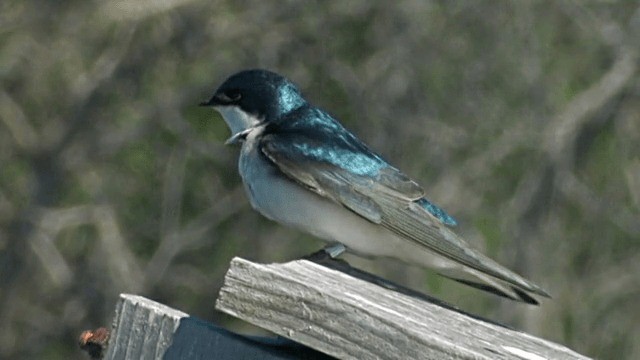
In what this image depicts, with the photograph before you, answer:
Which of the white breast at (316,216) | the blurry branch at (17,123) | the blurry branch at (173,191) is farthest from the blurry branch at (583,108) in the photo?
the white breast at (316,216)

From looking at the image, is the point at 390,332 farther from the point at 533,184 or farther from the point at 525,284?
the point at 533,184

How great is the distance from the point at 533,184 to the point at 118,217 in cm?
169

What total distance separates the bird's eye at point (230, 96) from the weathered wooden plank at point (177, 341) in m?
1.03

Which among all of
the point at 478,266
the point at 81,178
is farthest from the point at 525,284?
the point at 81,178

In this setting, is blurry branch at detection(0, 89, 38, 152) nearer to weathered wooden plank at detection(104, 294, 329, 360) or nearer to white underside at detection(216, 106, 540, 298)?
white underside at detection(216, 106, 540, 298)

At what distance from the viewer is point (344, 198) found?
8.71 ft

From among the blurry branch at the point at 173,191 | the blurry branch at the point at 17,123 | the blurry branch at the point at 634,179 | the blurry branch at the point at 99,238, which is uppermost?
the blurry branch at the point at 634,179

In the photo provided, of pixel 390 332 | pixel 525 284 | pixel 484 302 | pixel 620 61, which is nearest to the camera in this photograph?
pixel 390 332

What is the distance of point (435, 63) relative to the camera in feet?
17.9

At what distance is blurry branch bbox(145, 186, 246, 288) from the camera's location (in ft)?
18.3

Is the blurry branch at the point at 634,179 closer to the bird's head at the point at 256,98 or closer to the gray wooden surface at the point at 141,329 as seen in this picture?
the bird's head at the point at 256,98

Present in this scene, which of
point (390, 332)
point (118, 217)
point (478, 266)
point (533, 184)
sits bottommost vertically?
point (118, 217)

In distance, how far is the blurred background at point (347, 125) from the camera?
5305 millimetres

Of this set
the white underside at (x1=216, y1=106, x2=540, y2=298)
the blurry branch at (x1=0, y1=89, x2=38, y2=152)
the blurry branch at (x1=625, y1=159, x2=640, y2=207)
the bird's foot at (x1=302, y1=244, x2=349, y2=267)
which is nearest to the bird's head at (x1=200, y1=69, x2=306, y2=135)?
the white underside at (x1=216, y1=106, x2=540, y2=298)
